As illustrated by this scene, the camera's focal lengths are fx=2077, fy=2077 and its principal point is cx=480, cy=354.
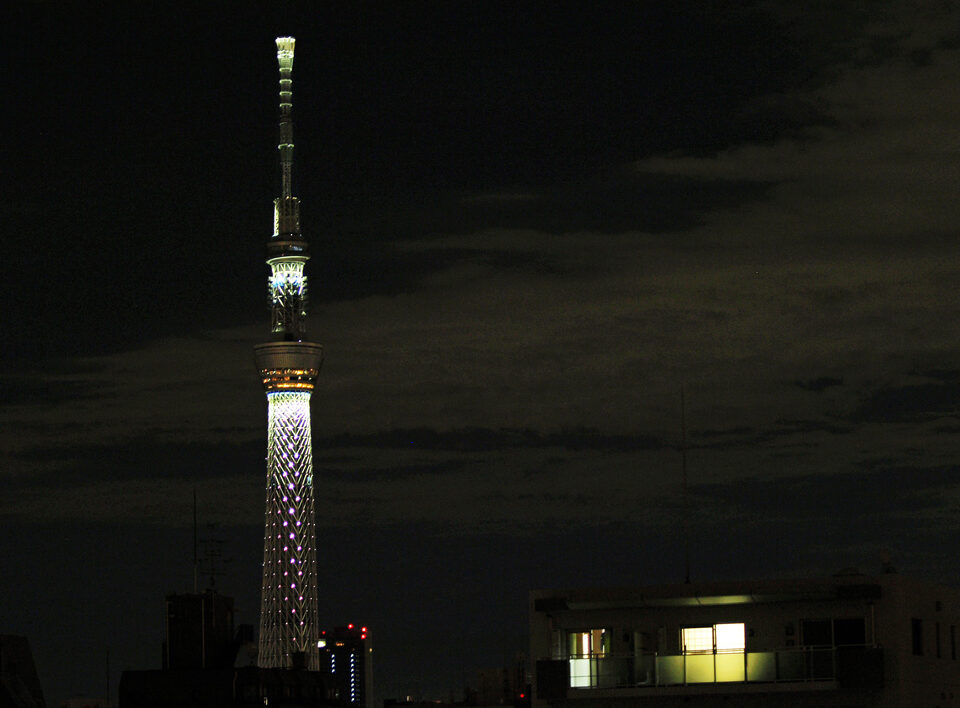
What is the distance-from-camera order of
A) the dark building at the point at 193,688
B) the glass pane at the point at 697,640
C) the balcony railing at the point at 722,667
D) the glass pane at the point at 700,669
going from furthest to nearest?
the dark building at the point at 193,688 < the glass pane at the point at 697,640 < the glass pane at the point at 700,669 < the balcony railing at the point at 722,667

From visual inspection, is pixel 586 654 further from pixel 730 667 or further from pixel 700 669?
pixel 730 667

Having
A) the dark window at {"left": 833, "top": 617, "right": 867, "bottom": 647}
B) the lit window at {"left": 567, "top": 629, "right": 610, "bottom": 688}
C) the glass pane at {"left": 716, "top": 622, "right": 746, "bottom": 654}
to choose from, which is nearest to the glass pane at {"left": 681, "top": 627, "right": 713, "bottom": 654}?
A: the glass pane at {"left": 716, "top": 622, "right": 746, "bottom": 654}

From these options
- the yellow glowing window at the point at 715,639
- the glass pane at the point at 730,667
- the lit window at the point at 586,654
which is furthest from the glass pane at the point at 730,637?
the lit window at the point at 586,654

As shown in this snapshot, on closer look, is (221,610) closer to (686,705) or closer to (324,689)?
(324,689)

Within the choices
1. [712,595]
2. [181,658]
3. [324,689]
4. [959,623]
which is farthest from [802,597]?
[324,689]

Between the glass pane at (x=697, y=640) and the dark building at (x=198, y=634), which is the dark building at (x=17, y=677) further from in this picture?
the glass pane at (x=697, y=640)

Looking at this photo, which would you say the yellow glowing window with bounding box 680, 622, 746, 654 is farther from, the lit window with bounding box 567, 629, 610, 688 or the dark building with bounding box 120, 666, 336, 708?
the dark building with bounding box 120, 666, 336, 708

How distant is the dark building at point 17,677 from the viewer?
172000mm

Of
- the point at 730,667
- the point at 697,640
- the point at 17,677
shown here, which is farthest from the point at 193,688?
the point at 730,667

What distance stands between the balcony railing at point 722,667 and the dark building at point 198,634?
100525 mm

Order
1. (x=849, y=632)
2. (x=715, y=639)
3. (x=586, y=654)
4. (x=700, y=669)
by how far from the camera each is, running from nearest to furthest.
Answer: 1. (x=849, y=632)
2. (x=700, y=669)
3. (x=715, y=639)
4. (x=586, y=654)

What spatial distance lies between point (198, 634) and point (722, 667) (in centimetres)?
10633

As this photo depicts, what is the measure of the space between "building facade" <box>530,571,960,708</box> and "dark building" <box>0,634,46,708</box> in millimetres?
122245

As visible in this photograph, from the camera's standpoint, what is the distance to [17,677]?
176625 mm
